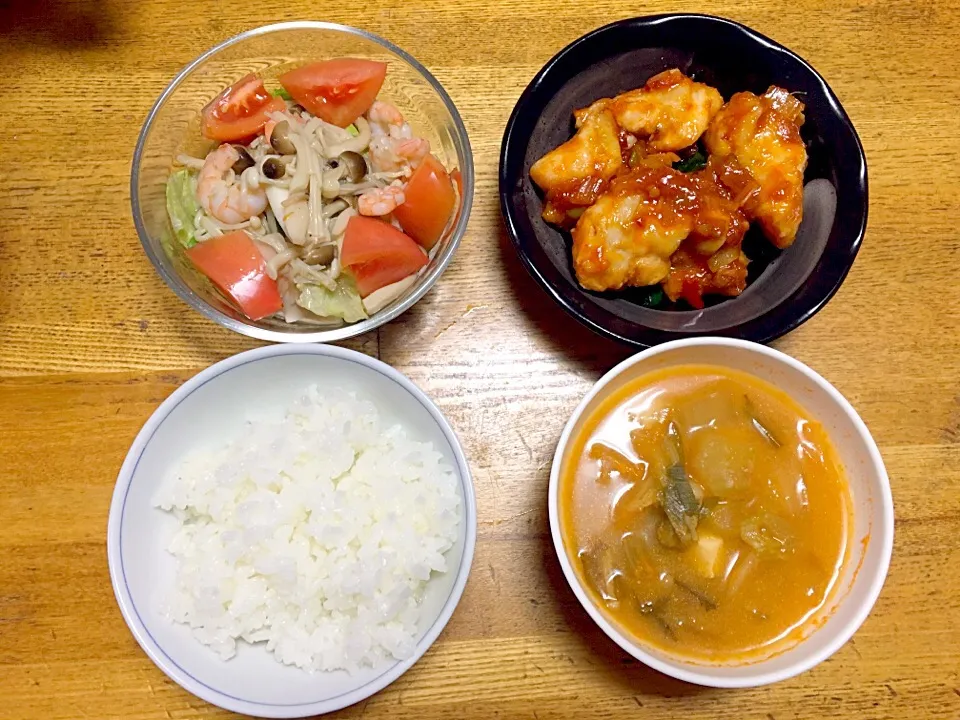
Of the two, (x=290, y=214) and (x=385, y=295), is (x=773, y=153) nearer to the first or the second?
(x=385, y=295)

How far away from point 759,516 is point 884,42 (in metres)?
1.52

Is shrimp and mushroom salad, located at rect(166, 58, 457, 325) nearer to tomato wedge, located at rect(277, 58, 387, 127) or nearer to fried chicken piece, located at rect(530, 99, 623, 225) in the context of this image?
tomato wedge, located at rect(277, 58, 387, 127)

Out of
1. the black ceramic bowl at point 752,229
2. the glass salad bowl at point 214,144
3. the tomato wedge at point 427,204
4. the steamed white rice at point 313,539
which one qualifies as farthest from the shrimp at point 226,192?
the black ceramic bowl at point 752,229

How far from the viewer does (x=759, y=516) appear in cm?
167

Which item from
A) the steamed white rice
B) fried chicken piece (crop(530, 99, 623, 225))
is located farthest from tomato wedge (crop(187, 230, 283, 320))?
fried chicken piece (crop(530, 99, 623, 225))

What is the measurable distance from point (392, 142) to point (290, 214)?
12.8 inches

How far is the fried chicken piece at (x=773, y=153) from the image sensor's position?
183 centimetres

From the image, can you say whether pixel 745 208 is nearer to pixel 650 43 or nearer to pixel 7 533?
pixel 650 43

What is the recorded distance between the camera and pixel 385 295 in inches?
72.1

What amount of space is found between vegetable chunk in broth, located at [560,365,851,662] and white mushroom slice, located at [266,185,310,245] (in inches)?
33.8

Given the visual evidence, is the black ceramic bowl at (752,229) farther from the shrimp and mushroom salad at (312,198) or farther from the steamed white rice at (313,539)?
the steamed white rice at (313,539)

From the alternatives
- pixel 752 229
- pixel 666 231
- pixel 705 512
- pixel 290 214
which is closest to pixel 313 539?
pixel 290 214

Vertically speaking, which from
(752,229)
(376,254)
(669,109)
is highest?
(669,109)

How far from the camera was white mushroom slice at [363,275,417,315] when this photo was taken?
72.1 inches
